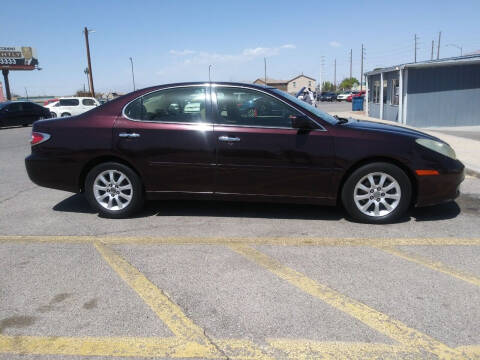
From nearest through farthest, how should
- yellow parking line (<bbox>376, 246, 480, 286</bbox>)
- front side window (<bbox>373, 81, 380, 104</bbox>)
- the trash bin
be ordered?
yellow parking line (<bbox>376, 246, 480, 286</bbox>), front side window (<bbox>373, 81, 380, 104</bbox>), the trash bin

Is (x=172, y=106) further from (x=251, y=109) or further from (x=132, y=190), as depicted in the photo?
(x=132, y=190)

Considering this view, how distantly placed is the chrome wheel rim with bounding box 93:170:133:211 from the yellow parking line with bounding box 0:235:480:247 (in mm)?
684

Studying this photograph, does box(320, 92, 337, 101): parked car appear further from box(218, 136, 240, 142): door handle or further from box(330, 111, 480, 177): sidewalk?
box(218, 136, 240, 142): door handle

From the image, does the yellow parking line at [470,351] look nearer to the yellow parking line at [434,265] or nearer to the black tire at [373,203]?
the yellow parking line at [434,265]

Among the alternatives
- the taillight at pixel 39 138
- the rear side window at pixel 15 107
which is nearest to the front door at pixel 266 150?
the taillight at pixel 39 138

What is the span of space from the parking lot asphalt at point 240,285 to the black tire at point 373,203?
0.44 ft

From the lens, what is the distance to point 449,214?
5.33m

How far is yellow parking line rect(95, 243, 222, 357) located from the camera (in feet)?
8.80


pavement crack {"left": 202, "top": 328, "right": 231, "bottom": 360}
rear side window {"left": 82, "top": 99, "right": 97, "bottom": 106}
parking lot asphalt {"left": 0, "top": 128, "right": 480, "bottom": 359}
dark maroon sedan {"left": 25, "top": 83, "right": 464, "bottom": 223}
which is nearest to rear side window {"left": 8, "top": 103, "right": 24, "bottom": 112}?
rear side window {"left": 82, "top": 99, "right": 97, "bottom": 106}

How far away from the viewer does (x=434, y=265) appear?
3795 millimetres

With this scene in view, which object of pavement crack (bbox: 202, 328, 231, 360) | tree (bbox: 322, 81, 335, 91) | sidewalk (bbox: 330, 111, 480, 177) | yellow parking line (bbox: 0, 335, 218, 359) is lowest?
pavement crack (bbox: 202, 328, 231, 360)

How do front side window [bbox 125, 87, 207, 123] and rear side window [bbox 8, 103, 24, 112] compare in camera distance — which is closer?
front side window [bbox 125, 87, 207, 123]

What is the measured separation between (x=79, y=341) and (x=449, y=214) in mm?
4517

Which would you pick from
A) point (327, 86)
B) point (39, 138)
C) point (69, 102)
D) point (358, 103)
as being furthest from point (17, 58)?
point (327, 86)
